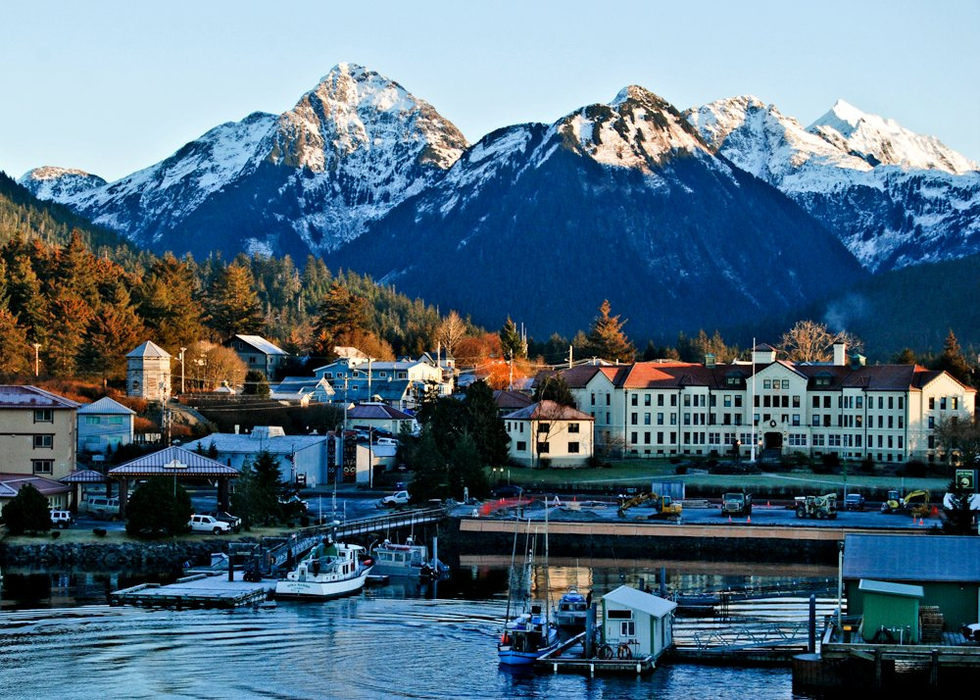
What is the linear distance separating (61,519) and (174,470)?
631cm

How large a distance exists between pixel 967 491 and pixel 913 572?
1159 inches

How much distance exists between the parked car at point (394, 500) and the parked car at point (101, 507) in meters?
14.9

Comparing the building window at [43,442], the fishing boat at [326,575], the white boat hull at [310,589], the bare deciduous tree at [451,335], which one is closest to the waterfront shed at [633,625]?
the white boat hull at [310,589]

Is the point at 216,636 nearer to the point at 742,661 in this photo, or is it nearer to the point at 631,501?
the point at 742,661

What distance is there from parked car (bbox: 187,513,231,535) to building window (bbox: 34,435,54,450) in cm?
1315

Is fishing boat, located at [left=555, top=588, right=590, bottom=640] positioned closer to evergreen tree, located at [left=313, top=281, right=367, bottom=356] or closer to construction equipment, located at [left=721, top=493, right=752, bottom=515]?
construction equipment, located at [left=721, top=493, right=752, bottom=515]

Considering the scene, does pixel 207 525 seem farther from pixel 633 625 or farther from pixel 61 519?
pixel 633 625

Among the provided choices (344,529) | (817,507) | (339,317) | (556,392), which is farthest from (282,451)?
(339,317)

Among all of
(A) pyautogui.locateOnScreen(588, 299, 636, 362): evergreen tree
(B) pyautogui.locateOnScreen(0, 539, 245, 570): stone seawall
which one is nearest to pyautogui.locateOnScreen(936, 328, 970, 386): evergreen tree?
(A) pyautogui.locateOnScreen(588, 299, 636, 362): evergreen tree

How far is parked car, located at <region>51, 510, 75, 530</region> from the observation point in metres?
77.8

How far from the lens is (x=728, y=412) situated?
116562 mm

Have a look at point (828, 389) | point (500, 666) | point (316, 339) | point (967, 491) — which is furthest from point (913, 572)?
point (316, 339)

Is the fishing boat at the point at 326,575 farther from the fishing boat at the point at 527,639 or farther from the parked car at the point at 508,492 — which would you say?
the parked car at the point at 508,492

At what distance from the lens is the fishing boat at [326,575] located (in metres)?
62.3
